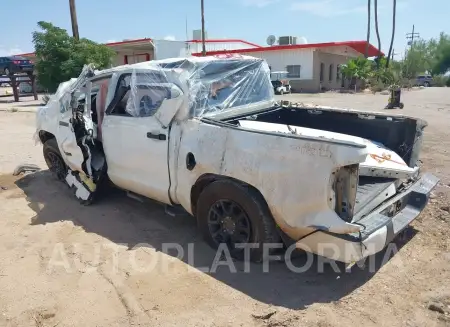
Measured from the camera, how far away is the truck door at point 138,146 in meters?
4.27

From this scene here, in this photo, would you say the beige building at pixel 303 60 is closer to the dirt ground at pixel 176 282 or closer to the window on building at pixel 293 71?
the window on building at pixel 293 71

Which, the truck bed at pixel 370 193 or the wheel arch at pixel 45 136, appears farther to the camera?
the wheel arch at pixel 45 136

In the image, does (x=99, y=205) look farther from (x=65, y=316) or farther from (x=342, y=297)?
(x=342, y=297)

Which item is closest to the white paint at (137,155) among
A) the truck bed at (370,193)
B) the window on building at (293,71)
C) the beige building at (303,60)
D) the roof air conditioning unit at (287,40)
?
the truck bed at (370,193)

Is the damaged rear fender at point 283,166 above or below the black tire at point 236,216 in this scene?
above

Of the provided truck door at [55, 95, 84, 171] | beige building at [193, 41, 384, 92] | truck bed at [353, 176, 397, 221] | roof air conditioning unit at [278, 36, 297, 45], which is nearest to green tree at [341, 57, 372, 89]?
beige building at [193, 41, 384, 92]

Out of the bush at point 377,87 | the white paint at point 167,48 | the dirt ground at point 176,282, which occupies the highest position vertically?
the white paint at point 167,48

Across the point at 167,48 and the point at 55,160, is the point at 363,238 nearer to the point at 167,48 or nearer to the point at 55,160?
the point at 55,160

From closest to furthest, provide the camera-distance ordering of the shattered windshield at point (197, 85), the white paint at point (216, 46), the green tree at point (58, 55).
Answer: the shattered windshield at point (197, 85) → the green tree at point (58, 55) → the white paint at point (216, 46)

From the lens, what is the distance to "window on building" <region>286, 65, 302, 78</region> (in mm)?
33281

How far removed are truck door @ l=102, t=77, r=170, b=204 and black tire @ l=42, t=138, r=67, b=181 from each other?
5.38 ft

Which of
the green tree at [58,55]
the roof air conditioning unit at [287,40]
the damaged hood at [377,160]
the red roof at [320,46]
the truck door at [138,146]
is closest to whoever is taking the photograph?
the damaged hood at [377,160]

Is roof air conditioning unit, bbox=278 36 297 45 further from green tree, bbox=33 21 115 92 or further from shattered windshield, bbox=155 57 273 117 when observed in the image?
shattered windshield, bbox=155 57 273 117

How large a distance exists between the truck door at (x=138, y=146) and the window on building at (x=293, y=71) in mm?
29979
